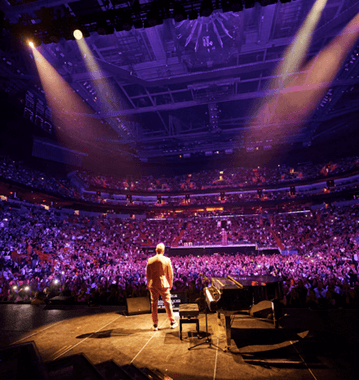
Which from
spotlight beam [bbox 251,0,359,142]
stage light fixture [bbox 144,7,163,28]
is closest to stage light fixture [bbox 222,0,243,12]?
stage light fixture [bbox 144,7,163,28]

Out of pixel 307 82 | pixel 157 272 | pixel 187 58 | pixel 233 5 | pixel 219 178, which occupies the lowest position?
pixel 157 272

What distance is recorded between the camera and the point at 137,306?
6395 mm

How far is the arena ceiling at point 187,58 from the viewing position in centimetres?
1196

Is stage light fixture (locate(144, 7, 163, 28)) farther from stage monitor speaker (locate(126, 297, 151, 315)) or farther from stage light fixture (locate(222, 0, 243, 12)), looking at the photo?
stage monitor speaker (locate(126, 297, 151, 315))

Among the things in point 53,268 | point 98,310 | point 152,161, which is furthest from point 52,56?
point 152,161

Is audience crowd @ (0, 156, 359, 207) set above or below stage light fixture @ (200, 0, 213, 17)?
above

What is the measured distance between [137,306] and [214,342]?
279cm

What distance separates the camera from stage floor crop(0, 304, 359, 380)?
3.32m

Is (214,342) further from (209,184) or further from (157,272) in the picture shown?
(209,184)

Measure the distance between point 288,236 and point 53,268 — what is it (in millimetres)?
22366

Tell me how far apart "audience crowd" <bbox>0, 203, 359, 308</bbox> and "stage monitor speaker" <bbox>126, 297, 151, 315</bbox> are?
1251mm

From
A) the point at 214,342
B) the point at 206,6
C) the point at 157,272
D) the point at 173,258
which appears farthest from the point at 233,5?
the point at 173,258

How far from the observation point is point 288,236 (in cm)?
2530

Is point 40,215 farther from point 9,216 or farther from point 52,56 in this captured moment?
point 52,56
